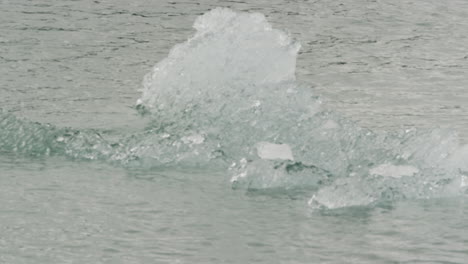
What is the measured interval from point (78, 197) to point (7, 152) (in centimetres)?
133

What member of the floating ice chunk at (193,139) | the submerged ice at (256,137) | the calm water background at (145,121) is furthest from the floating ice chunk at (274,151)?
the floating ice chunk at (193,139)

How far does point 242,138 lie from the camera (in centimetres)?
821

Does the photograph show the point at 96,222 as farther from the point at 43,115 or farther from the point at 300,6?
the point at 300,6

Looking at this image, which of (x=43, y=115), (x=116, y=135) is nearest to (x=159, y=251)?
(x=116, y=135)

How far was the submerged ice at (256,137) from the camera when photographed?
287 inches

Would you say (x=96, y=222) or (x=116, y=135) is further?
(x=116, y=135)

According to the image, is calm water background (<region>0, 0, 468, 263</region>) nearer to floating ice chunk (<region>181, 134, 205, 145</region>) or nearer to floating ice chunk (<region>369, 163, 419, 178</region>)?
floating ice chunk (<region>369, 163, 419, 178</region>)

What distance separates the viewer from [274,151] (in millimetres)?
7480

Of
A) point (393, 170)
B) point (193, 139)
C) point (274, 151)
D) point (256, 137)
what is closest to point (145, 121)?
point (193, 139)

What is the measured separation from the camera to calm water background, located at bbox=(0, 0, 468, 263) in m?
6.11

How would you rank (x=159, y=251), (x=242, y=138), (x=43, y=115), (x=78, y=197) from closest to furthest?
1. (x=159, y=251)
2. (x=78, y=197)
3. (x=242, y=138)
4. (x=43, y=115)

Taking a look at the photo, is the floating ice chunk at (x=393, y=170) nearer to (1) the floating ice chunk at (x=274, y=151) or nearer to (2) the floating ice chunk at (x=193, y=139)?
(1) the floating ice chunk at (x=274, y=151)

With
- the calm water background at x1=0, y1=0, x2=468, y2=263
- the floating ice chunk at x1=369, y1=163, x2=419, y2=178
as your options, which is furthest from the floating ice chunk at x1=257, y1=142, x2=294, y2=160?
the floating ice chunk at x1=369, y1=163, x2=419, y2=178

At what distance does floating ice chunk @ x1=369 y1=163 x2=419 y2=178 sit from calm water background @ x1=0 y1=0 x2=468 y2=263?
0.29 meters
